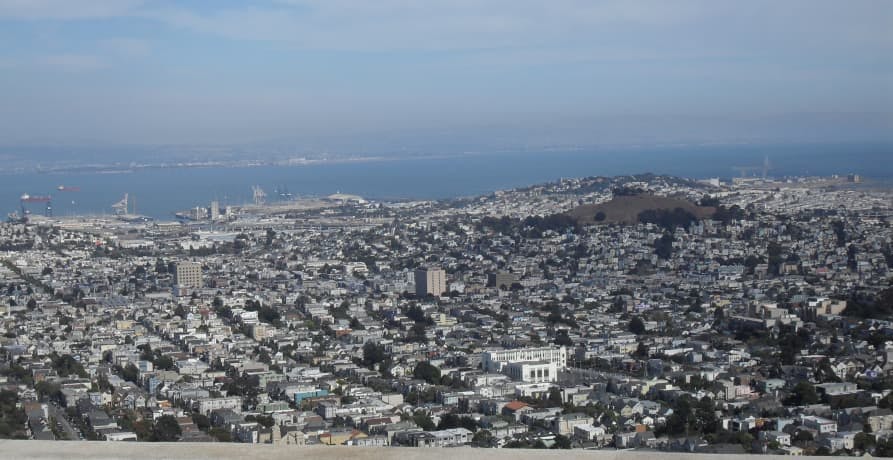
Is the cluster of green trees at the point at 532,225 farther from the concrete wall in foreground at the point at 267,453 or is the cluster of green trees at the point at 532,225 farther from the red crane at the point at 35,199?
the concrete wall in foreground at the point at 267,453

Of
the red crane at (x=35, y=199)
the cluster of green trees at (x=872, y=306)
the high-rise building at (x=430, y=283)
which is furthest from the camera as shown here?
the red crane at (x=35, y=199)

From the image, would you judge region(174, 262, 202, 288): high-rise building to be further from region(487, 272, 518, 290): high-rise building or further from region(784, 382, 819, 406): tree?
region(784, 382, 819, 406): tree

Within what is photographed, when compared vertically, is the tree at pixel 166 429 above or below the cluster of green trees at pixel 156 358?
above

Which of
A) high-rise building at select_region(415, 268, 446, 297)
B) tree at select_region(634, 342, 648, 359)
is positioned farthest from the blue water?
tree at select_region(634, 342, 648, 359)

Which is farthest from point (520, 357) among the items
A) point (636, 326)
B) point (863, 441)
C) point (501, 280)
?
point (501, 280)

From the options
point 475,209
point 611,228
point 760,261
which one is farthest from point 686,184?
point 760,261

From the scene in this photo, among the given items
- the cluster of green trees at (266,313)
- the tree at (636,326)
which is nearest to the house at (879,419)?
the tree at (636,326)

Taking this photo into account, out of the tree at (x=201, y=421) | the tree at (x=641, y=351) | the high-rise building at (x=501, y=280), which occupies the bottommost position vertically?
the high-rise building at (x=501, y=280)
